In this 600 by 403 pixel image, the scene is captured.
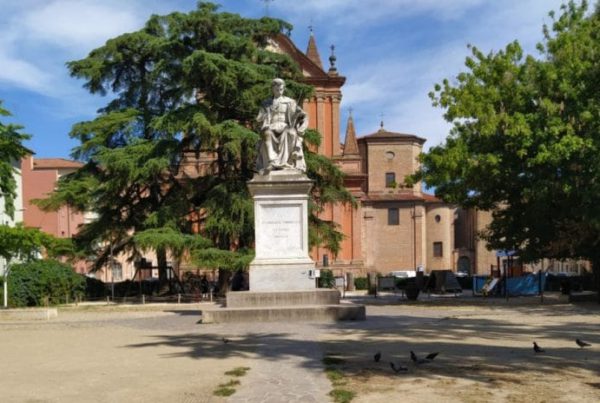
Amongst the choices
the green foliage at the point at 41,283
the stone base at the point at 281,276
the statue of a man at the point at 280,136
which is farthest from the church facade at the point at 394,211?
the stone base at the point at 281,276

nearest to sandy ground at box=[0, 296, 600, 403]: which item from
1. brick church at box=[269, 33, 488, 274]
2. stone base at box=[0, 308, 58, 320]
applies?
stone base at box=[0, 308, 58, 320]

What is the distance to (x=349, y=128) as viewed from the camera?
5838cm

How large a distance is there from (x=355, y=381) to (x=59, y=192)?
1081 inches

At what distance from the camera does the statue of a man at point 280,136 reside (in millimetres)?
17141

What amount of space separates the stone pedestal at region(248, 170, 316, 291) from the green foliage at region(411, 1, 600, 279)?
32.0 ft

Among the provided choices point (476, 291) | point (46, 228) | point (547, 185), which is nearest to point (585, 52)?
point (547, 185)

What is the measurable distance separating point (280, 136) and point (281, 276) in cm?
349

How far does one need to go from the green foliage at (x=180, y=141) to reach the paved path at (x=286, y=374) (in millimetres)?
18891

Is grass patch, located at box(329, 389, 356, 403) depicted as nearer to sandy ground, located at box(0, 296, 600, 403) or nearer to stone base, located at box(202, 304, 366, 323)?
sandy ground, located at box(0, 296, 600, 403)

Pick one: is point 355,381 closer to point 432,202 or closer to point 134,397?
point 134,397

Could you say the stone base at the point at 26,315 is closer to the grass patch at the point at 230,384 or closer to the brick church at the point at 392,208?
the grass patch at the point at 230,384

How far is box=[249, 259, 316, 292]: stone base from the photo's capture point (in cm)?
1645

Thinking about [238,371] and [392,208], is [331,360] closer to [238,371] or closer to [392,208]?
[238,371]

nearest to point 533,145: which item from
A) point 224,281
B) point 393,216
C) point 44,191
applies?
point 224,281
